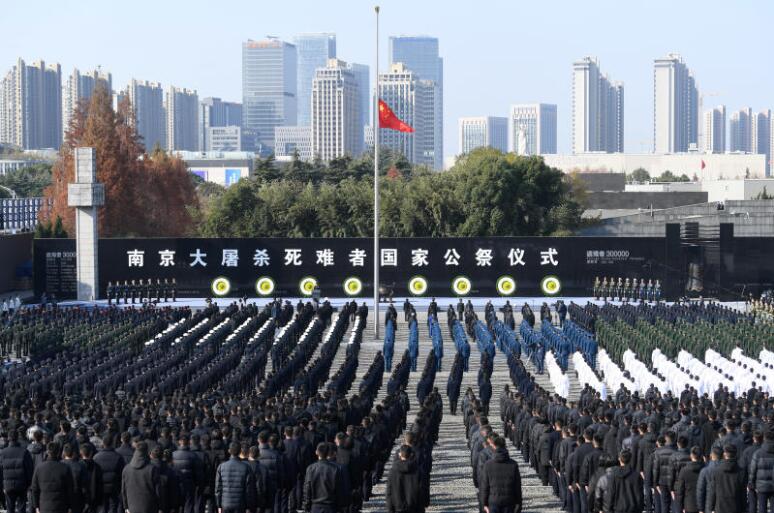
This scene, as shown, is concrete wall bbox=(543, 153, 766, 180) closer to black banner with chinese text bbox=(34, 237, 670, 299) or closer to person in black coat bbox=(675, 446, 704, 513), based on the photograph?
black banner with chinese text bbox=(34, 237, 670, 299)

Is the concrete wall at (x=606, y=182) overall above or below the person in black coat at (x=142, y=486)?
above

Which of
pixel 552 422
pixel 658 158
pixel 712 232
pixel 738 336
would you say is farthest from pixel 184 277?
pixel 658 158

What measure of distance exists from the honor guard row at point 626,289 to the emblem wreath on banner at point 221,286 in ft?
39.6

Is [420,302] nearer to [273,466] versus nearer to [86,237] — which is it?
[86,237]

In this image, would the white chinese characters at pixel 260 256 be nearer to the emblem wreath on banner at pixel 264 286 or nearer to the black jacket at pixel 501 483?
the emblem wreath on banner at pixel 264 286

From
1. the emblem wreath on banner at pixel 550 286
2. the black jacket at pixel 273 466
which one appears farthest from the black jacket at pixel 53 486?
the emblem wreath on banner at pixel 550 286

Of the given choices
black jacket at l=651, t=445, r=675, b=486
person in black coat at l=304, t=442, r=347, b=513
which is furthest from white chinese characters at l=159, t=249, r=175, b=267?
person in black coat at l=304, t=442, r=347, b=513

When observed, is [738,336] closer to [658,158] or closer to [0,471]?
[0,471]

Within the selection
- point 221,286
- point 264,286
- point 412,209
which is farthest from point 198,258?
point 412,209

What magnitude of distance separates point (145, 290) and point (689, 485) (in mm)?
32697

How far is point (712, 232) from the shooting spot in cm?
Result: 4381

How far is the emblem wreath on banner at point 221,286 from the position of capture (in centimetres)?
4312

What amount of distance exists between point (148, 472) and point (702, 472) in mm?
4623

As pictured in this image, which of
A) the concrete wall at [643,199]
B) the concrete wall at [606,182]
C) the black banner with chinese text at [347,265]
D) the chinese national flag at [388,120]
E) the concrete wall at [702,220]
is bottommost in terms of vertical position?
the black banner with chinese text at [347,265]
